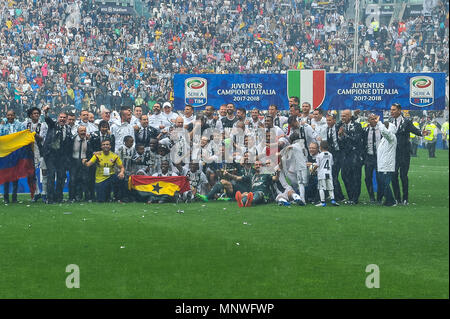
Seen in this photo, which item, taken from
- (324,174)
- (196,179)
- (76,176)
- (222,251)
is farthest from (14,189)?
(222,251)

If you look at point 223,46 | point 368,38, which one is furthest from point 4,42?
point 368,38

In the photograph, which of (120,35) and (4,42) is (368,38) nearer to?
(120,35)

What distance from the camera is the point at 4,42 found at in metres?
36.9

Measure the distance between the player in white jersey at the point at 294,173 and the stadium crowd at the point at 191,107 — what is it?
3cm

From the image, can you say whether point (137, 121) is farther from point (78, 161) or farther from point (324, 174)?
point (324, 174)

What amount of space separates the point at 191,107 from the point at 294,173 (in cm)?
301

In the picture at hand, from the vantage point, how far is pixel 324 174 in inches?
A: 596

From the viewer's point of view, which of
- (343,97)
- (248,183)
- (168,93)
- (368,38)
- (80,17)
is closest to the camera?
(248,183)

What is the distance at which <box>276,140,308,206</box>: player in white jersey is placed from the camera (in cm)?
1523

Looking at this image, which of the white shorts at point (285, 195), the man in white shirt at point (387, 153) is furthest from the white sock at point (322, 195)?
the man in white shirt at point (387, 153)

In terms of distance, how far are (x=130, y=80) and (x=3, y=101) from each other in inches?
261

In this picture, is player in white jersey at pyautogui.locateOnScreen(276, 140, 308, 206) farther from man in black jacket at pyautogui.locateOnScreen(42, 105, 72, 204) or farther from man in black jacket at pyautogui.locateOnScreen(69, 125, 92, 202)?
man in black jacket at pyautogui.locateOnScreen(42, 105, 72, 204)

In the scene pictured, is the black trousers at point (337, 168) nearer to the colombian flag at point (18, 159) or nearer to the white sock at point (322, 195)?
the white sock at point (322, 195)

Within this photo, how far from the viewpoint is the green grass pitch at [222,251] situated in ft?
25.0
